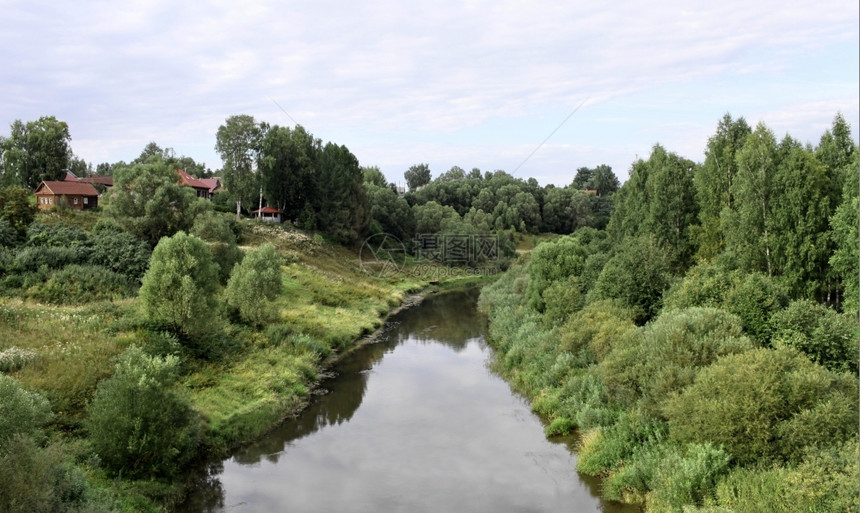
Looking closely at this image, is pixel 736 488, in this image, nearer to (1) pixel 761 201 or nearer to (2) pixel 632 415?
(2) pixel 632 415

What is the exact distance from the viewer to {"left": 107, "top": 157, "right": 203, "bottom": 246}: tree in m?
48.6

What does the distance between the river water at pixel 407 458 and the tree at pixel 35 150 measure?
4626cm

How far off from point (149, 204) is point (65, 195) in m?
14.4

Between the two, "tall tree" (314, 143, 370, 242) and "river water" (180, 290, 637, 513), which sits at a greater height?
"tall tree" (314, 143, 370, 242)

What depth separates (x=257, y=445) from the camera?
24.3 m

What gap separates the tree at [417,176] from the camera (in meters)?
176

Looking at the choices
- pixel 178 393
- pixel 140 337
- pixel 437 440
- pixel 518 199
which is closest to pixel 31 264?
pixel 140 337

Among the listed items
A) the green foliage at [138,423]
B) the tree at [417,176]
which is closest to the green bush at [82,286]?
the green foliage at [138,423]

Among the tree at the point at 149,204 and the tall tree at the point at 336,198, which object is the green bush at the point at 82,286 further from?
the tall tree at the point at 336,198

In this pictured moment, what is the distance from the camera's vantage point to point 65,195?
2224 inches

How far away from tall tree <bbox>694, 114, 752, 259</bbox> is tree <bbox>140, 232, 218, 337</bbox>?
29.6m

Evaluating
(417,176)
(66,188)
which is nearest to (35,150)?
(66,188)

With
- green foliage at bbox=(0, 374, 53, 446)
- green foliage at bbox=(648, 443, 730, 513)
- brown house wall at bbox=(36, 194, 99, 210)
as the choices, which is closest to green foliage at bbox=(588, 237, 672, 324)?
green foliage at bbox=(648, 443, 730, 513)

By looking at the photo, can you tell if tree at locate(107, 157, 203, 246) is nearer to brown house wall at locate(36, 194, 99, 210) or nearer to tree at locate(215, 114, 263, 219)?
brown house wall at locate(36, 194, 99, 210)
